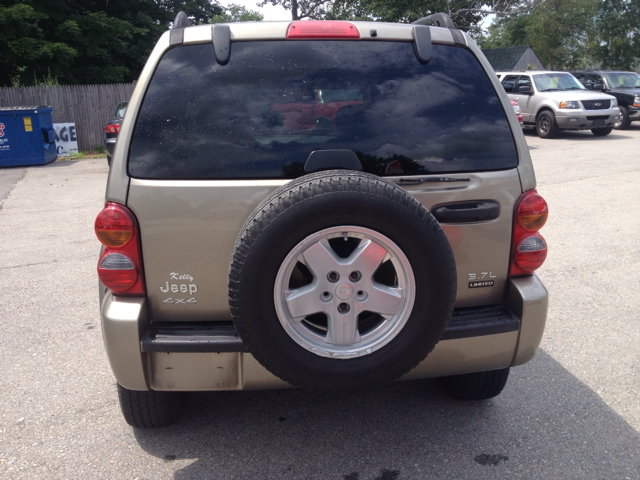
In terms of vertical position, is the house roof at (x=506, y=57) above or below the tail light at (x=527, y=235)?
above

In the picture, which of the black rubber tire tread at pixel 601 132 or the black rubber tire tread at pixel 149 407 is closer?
the black rubber tire tread at pixel 149 407

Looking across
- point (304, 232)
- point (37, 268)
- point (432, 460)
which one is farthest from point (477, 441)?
point (37, 268)

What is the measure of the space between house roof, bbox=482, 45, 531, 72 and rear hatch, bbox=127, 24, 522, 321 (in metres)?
33.2

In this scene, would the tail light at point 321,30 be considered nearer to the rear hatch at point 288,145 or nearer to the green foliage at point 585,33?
the rear hatch at point 288,145

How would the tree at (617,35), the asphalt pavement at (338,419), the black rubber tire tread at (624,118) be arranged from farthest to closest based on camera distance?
the tree at (617,35)
the black rubber tire tread at (624,118)
the asphalt pavement at (338,419)

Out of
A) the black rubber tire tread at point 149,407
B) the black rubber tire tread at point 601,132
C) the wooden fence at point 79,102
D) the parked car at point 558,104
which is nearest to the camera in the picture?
the black rubber tire tread at point 149,407

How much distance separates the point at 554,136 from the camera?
17.4 m

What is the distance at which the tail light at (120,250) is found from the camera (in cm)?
250

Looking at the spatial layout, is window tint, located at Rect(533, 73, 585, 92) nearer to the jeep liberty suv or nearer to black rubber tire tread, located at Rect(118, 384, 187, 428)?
the jeep liberty suv

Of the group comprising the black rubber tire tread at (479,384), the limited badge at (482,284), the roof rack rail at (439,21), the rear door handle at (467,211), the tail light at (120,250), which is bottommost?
the black rubber tire tread at (479,384)

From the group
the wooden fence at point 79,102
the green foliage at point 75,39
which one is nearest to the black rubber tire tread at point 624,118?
the wooden fence at point 79,102

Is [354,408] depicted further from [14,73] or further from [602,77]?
[14,73]

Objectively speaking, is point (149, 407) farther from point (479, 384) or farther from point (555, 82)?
point (555, 82)

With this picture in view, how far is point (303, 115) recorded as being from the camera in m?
2.59
